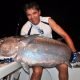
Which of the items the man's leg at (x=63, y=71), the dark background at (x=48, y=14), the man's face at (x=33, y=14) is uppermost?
the man's face at (x=33, y=14)

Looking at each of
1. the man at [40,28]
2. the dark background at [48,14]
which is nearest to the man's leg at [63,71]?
the man at [40,28]

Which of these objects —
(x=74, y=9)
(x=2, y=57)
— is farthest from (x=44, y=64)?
(x=74, y=9)

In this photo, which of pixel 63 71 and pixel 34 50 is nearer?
pixel 34 50

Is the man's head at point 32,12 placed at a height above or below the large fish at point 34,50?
above

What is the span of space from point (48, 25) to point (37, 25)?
12 cm

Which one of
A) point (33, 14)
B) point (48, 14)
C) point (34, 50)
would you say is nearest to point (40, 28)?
point (33, 14)

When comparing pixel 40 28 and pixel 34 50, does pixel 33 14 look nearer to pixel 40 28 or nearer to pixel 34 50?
pixel 40 28

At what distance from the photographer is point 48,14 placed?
1055cm

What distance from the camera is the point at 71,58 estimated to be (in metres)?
3.06

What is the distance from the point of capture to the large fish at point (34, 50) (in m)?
2.62

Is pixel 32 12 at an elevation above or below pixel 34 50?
above

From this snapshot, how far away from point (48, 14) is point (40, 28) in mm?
7480

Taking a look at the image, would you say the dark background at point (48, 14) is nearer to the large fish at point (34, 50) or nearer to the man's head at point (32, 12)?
the man's head at point (32, 12)

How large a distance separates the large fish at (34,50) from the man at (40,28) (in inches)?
4.4
